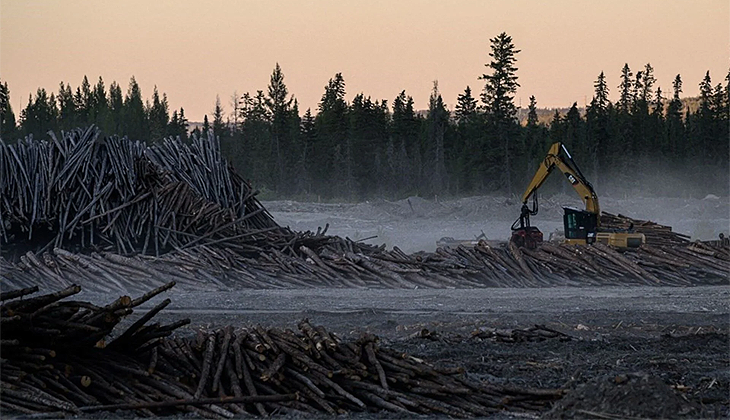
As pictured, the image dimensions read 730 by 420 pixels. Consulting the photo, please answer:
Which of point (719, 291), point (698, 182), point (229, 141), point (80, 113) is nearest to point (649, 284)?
point (719, 291)

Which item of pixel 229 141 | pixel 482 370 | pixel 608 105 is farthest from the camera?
pixel 229 141

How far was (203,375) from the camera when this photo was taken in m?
8.13

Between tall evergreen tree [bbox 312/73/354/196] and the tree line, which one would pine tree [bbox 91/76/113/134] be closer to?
the tree line

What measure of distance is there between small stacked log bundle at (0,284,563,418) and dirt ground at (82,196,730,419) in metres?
0.70

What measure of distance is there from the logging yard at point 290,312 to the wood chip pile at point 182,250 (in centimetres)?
5

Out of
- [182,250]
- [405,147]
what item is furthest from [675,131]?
[182,250]

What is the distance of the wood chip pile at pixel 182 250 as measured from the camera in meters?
19.0

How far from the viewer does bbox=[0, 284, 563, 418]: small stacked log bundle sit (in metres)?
7.74

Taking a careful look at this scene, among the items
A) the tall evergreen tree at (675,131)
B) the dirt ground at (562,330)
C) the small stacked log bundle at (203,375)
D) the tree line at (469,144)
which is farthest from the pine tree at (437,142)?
the small stacked log bundle at (203,375)

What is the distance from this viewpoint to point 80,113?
87.9 m

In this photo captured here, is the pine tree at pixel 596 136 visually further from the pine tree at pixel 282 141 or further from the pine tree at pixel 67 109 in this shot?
the pine tree at pixel 67 109

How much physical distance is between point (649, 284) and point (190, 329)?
10837mm

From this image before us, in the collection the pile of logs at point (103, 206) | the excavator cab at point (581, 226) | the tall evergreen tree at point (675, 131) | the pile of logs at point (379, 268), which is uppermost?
the tall evergreen tree at point (675, 131)

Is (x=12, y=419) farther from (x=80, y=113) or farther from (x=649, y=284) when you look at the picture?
(x=80, y=113)
